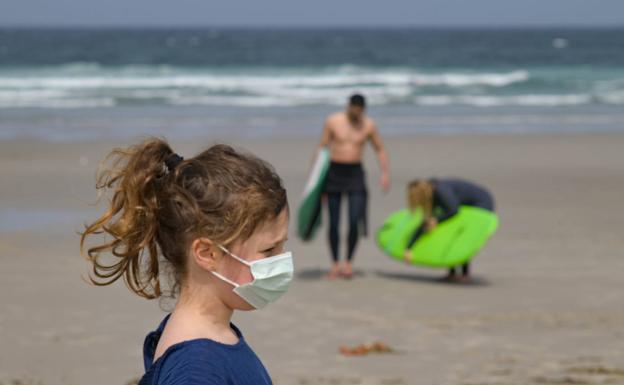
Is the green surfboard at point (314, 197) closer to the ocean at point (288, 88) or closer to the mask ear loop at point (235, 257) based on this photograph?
the mask ear loop at point (235, 257)

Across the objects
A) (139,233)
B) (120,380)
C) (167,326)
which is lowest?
(120,380)

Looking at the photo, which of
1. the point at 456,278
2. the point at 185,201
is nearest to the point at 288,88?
the point at 456,278

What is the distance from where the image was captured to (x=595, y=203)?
42.4 feet

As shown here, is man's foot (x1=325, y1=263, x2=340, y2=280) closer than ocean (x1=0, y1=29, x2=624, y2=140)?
Yes

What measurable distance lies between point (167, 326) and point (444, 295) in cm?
676

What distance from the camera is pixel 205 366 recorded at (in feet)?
6.64

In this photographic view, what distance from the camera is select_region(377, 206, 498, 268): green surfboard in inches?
362

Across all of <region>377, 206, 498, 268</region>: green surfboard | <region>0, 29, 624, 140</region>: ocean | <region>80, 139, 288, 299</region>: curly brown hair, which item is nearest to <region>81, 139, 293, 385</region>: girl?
<region>80, 139, 288, 299</region>: curly brown hair

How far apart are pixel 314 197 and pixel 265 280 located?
7338 mm

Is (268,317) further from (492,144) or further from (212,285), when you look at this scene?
(492,144)

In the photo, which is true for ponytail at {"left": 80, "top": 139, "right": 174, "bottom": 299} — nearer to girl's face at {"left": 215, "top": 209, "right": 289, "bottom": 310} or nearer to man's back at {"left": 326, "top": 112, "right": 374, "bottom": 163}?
girl's face at {"left": 215, "top": 209, "right": 289, "bottom": 310}

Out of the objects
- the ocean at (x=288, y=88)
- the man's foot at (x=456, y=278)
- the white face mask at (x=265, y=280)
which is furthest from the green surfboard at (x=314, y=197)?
the ocean at (x=288, y=88)

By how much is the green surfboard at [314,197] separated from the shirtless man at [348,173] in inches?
3.0

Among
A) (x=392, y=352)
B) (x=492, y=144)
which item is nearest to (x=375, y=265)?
(x=392, y=352)
